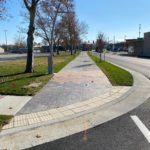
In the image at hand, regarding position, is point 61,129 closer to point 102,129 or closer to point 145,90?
point 102,129

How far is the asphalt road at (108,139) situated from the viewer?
4863 millimetres

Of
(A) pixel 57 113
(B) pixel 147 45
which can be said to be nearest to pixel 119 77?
(A) pixel 57 113

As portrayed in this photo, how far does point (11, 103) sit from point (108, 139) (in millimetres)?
3869

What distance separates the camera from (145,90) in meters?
10.9

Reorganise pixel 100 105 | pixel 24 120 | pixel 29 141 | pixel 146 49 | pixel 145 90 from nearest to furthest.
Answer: pixel 29 141 < pixel 24 120 < pixel 100 105 < pixel 145 90 < pixel 146 49

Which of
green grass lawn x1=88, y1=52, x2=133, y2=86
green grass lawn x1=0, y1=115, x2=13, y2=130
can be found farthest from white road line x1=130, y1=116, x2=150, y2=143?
green grass lawn x1=88, y1=52, x2=133, y2=86

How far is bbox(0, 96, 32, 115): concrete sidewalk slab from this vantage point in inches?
284

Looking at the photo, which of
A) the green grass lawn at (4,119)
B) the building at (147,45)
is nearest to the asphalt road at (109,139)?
the green grass lawn at (4,119)

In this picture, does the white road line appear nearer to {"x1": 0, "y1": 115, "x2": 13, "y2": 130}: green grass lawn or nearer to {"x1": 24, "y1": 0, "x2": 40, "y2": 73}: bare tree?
{"x1": 0, "y1": 115, "x2": 13, "y2": 130}: green grass lawn

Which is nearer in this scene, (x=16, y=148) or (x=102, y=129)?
(x=16, y=148)

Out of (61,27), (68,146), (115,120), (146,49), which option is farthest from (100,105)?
(146,49)

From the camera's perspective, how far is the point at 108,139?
17.2 feet

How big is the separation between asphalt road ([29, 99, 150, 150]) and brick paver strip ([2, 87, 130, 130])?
1.24 meters

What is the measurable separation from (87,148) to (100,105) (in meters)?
3.32
